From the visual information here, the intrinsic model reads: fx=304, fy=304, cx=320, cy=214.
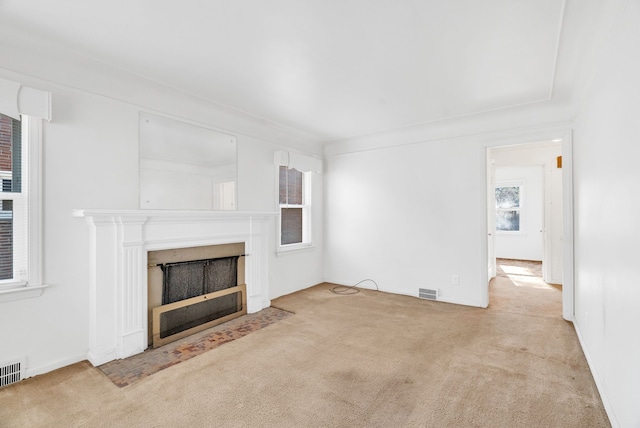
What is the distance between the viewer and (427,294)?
4242 mm

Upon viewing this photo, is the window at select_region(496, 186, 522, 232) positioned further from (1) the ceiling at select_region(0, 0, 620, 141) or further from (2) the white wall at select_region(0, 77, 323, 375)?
(2) the white wall at select_region(0, 77, 323, 375)

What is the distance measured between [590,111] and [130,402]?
3932mm

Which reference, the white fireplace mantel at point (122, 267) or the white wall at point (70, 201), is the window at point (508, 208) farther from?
the white wall at point (70, 201)

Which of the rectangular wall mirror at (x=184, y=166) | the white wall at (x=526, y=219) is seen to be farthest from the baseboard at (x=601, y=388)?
the white wall at (x=526, y=219)

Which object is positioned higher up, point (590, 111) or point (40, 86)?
point (40, 86)

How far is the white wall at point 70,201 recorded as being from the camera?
2.24 meters

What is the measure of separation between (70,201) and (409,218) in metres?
3.84

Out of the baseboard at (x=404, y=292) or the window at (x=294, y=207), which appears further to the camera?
the window at (x=294, y=207)

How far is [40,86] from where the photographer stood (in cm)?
228

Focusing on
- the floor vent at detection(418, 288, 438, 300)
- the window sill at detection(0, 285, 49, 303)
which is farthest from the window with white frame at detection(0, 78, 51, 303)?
the floor vent at detection(418, 288, 438, 300)

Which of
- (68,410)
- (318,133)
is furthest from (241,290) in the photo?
(318,133)

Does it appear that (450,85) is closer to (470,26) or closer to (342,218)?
(470,26)

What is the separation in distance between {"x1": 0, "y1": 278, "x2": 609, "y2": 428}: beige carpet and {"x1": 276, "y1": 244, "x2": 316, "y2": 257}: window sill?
1.30m

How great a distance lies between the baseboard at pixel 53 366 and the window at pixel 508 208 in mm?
8514
